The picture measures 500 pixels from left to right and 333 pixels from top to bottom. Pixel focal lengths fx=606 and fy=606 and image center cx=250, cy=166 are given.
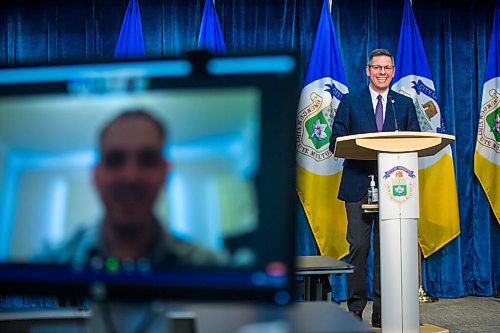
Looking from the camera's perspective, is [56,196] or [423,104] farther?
[423,104]

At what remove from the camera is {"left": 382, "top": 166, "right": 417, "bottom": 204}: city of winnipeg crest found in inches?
114

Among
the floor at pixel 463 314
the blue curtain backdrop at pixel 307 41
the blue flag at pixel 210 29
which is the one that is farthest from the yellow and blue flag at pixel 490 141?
the blue flag at pixel 210 29

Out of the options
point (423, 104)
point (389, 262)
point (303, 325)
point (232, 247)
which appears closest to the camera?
point (232, 247)

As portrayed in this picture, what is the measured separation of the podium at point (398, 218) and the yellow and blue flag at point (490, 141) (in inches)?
80.8

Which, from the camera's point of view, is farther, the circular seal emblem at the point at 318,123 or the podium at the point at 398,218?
the circular seal emblem at the point at 318,123

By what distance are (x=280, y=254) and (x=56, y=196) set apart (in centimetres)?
30

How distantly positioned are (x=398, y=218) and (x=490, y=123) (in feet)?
7.58

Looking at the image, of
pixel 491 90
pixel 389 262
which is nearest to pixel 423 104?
pixel 491 90

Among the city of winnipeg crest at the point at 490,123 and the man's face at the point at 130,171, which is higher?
the city of winnipeg crest at the point at 490,123

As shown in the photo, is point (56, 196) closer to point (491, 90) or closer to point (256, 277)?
point (256, 277)

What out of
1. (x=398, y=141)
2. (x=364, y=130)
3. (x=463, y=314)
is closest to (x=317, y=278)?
(x=398, y=141)

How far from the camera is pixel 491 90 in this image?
4832 mm

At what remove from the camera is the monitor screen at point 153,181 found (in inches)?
30.1

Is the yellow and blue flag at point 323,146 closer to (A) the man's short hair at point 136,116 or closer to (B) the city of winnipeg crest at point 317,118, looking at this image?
(B) the city of winnipeg crest at point 317,118
